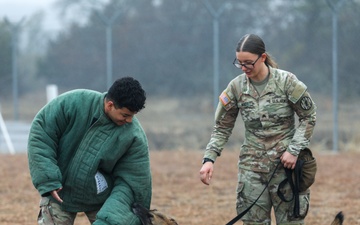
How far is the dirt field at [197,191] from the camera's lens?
806 cm

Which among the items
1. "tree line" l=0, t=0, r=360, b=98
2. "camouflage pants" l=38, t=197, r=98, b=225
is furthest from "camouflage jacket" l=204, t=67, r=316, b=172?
"tree line" l=0, t=0, r=360, b=98

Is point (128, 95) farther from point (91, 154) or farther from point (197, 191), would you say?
point (197, 191)

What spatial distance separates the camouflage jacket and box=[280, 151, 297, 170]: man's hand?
0.10 ft

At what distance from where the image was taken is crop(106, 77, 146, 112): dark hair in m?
4.47

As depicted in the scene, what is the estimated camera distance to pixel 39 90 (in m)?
19.5

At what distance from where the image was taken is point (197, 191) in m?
10.3

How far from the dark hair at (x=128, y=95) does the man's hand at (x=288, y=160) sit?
1.09 m

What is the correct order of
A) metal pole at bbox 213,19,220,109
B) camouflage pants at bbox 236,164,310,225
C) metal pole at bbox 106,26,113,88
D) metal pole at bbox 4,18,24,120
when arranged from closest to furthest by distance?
camouflage pants at bbox 236,164,310,225 < metal pole at bbox 213,19,220,109 < metal pole at bbox 106,26,113,88 < metal pole at bbox 4,18,24,120

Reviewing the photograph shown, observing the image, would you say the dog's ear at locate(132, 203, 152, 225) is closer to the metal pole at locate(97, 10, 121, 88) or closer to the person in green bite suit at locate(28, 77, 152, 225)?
the person in green bite suit at locate(28, 77, 152, 225)

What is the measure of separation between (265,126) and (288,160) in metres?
0.29

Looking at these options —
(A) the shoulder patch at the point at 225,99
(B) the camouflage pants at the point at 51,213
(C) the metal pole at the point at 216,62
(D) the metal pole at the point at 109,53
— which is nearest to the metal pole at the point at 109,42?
(D) the metal pole at the point at 109,53

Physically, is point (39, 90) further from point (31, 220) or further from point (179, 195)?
point (31, 220)

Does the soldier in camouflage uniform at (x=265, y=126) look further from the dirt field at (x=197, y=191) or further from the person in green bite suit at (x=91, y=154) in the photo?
the dirt field at (x=197, y=191)

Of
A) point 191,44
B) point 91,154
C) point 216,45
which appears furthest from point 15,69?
point 91,154
